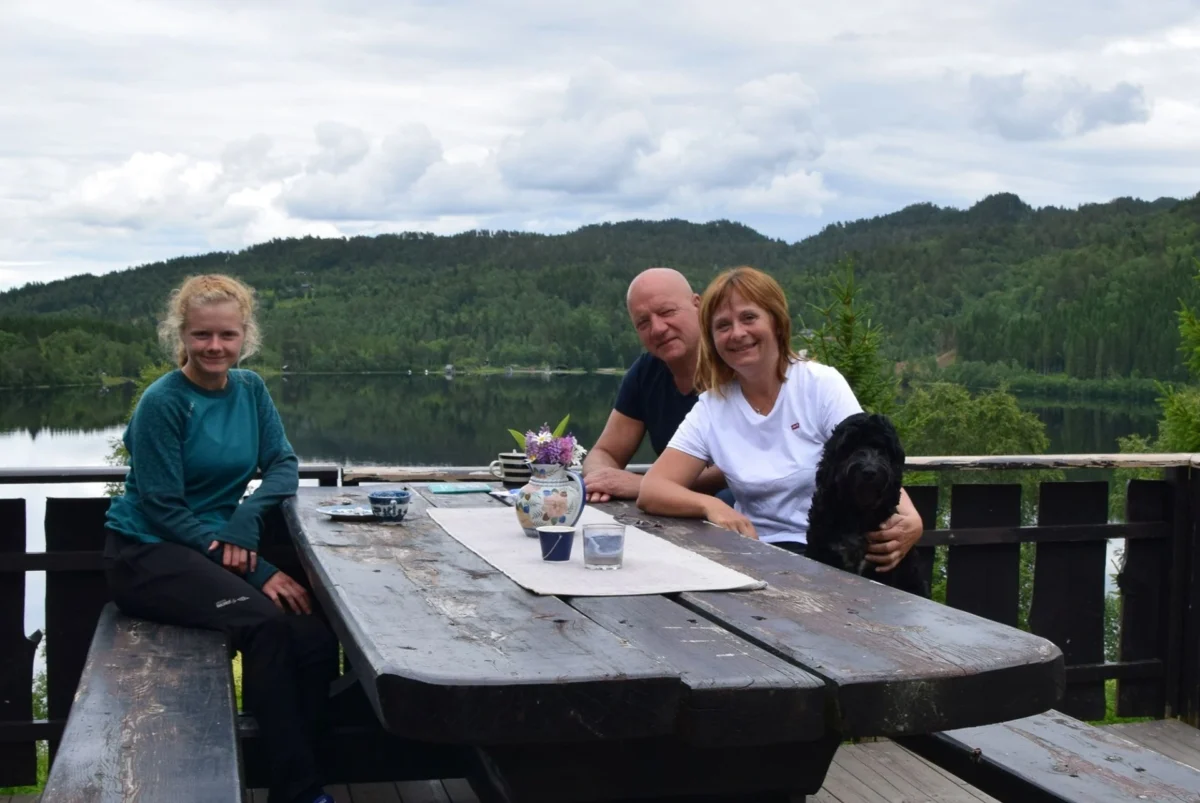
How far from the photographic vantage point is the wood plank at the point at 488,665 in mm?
1558

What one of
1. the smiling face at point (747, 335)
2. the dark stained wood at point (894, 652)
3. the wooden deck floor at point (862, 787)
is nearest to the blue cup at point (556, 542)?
the dark stained wood at point (894, 652)

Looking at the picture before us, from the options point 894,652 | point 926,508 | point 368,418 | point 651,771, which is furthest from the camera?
point 368,418

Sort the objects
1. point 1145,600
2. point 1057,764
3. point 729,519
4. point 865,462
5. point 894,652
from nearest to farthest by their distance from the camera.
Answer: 1. point 894,652
2. point 1057,764
3. point 865,462
4. point 729,519
5. point 1145,600

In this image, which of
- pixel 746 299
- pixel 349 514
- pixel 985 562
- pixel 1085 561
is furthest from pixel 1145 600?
pixel 349 514

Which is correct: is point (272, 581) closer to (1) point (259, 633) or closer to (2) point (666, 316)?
(1) point (259, 633)

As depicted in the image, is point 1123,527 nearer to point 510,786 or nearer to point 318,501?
point 318,501

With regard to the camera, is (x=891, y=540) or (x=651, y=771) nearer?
(x=651, y=771)

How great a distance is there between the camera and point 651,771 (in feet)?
6.61

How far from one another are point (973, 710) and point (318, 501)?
227cm

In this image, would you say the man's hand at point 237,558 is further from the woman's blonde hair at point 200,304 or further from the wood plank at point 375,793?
the wood plank at point 375,793

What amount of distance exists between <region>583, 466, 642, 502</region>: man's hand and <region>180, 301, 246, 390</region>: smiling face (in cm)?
114

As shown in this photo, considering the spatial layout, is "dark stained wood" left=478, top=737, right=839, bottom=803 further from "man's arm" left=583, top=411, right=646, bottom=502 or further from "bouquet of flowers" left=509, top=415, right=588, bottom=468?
"man's arm" left=583, top=411, right=646, bottom=502

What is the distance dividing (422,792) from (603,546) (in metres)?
1.53

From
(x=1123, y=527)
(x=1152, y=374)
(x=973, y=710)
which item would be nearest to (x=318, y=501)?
(x=973, y=710)
